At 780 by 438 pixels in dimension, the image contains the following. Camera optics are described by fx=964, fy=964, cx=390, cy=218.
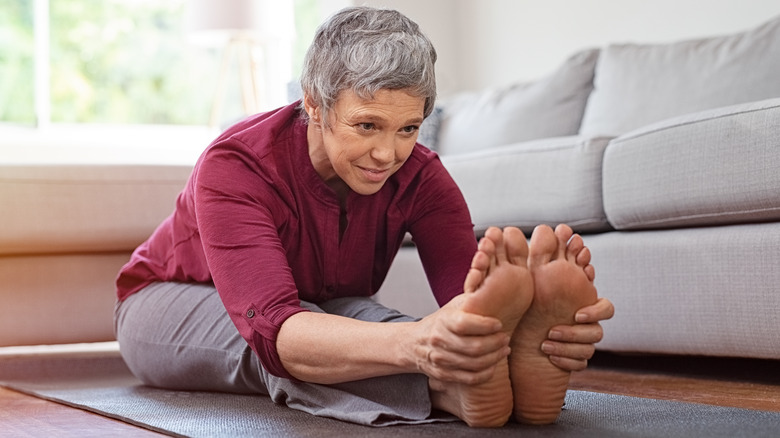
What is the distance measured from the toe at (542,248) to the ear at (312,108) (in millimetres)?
443

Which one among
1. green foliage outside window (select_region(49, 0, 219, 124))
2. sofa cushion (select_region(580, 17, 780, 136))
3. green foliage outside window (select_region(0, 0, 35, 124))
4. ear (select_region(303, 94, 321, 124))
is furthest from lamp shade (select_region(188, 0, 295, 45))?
ear (select_region(303, 94, 321, 124))

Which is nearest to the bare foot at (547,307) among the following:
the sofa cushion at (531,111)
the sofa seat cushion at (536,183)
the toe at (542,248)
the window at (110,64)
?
the toe at (542,248)

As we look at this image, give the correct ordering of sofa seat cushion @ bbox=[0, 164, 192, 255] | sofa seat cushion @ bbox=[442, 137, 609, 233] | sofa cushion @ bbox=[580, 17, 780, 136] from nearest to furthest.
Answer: sofa seat cushion @ bbox=[442, 137, 609, 233], sofa seat cushion @ bbox=[0, 164, 192, 255], sofa cushion @ bbox=[580, 17, 780, 136]

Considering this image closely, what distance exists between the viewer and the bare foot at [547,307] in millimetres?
1156

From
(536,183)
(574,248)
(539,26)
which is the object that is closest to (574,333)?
(574,248)

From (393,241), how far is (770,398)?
2.19 ft

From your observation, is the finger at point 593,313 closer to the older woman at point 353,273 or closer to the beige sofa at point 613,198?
the older woman at point 353,273

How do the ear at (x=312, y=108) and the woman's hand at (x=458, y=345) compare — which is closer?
the woman's hand at (x=458, y=345)

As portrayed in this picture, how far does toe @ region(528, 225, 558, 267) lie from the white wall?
230cm

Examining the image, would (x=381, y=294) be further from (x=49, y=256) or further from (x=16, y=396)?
(x=16, y=396)

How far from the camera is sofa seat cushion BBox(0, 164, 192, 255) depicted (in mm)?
2338

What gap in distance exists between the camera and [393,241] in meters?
1.67

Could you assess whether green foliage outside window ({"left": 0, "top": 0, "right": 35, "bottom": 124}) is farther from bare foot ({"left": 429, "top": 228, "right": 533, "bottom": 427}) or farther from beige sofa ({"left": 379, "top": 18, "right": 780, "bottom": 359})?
bare foot ({"left": 429, "top": 228, "right": 533, "bottom": 427})

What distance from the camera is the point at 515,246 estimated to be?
1.13 m
